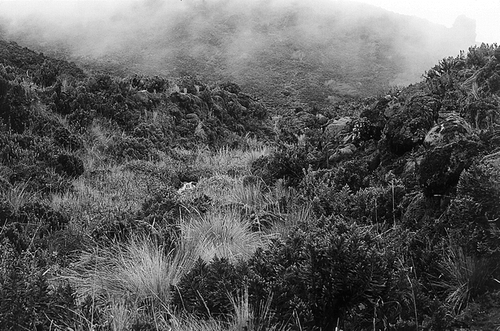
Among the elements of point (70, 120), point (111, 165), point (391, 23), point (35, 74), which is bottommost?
point (111, 165)

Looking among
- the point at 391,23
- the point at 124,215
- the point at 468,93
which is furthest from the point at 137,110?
the point at 391,23

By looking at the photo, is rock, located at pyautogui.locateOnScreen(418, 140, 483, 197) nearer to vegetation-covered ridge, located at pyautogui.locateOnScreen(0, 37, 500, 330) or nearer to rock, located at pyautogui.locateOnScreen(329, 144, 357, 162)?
vegetation-covered ridge, located at pyautogui.locateOnScreen(0, 37, 500, 330)

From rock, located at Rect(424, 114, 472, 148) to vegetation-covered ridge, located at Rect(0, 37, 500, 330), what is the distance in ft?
0.09

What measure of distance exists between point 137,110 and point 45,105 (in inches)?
123

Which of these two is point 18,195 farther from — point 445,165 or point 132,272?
point 445,165

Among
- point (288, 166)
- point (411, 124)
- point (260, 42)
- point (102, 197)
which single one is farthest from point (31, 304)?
point (260, 42)

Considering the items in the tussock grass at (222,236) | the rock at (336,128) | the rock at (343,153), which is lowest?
the tussock grass at (222,236)

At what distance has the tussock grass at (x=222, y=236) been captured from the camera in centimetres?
342

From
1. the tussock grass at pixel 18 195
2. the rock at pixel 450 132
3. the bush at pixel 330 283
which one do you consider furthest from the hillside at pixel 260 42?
the bush at pixel 330 283

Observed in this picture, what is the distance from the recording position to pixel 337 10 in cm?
3919

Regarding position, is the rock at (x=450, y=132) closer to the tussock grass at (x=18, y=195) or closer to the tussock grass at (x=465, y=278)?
the tussock grass at (x=465, y=278)

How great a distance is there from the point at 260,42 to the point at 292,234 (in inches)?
1356

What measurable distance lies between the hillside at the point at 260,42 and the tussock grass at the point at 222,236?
71.0 ft

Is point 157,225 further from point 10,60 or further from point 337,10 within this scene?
point 337,10
